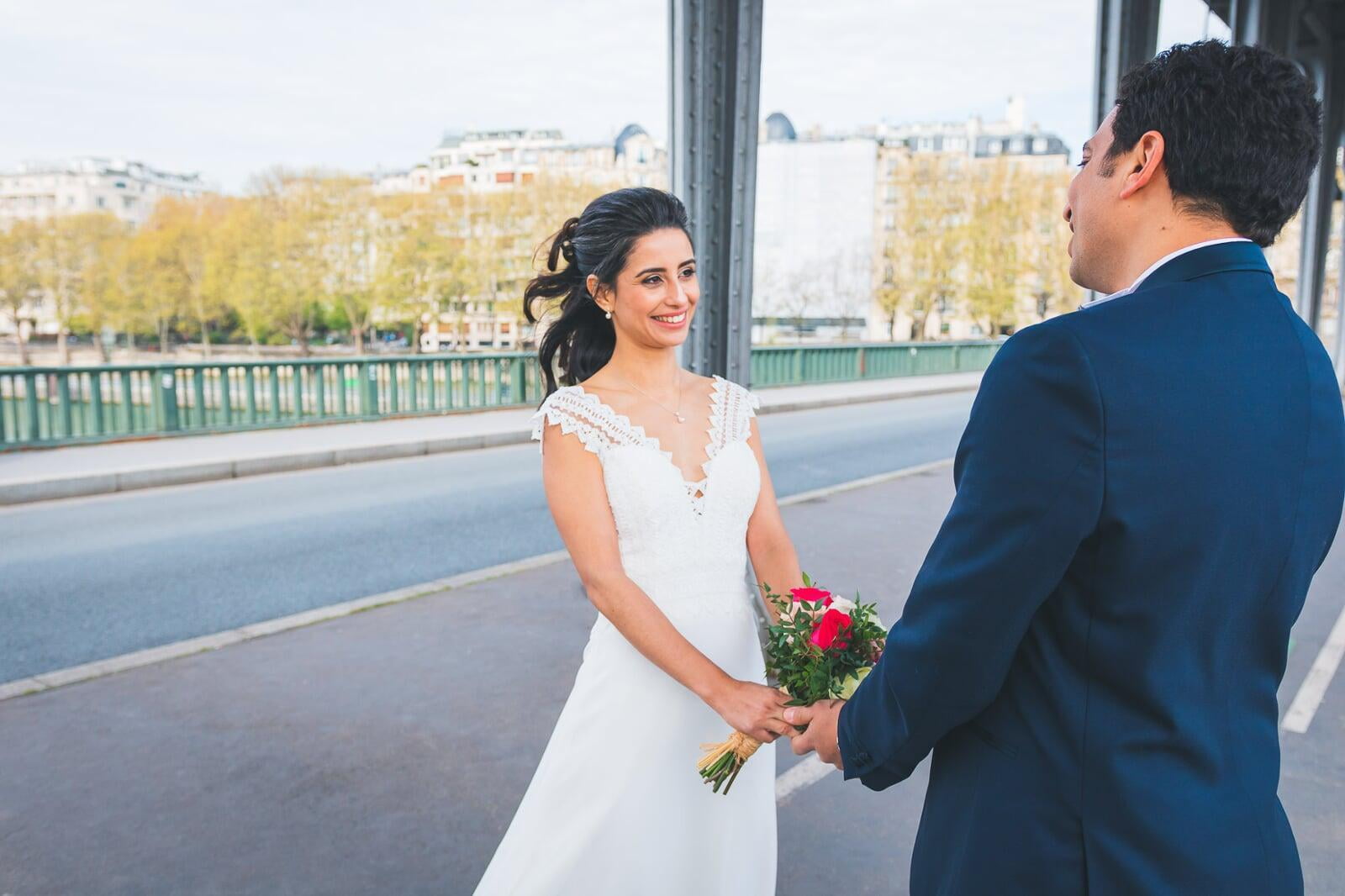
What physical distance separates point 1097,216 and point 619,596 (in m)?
1.33

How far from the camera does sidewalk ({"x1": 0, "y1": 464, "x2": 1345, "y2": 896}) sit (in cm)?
350

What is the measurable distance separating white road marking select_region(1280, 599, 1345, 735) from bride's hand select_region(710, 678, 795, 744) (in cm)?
371

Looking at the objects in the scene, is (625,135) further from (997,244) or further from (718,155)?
(718,155)

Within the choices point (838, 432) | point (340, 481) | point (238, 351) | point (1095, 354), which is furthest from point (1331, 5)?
point (238, 351)

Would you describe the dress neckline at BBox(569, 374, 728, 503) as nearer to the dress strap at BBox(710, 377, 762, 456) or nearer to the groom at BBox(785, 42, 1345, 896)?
the dress strap at BBox(710, 377, 762, 456)

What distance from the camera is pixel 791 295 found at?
5075cm

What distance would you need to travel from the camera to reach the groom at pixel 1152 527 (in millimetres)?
1312

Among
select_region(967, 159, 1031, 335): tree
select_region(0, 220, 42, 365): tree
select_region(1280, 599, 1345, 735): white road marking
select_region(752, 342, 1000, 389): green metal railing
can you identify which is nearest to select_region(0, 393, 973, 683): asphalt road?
select_region(1280, 599, 1345, 735): white road marking

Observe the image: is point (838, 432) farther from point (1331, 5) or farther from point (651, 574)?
point (651, 574)

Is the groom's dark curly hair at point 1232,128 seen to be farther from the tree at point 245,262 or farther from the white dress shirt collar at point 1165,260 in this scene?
the tree at point 245,262

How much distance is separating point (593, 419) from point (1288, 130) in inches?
62.0

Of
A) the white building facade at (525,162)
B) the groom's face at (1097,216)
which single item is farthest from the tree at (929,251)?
the groom's face at (1097,216)

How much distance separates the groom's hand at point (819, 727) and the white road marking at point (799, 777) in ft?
7.22

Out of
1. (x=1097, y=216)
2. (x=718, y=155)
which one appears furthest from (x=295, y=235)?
(x=1097, y=216)
